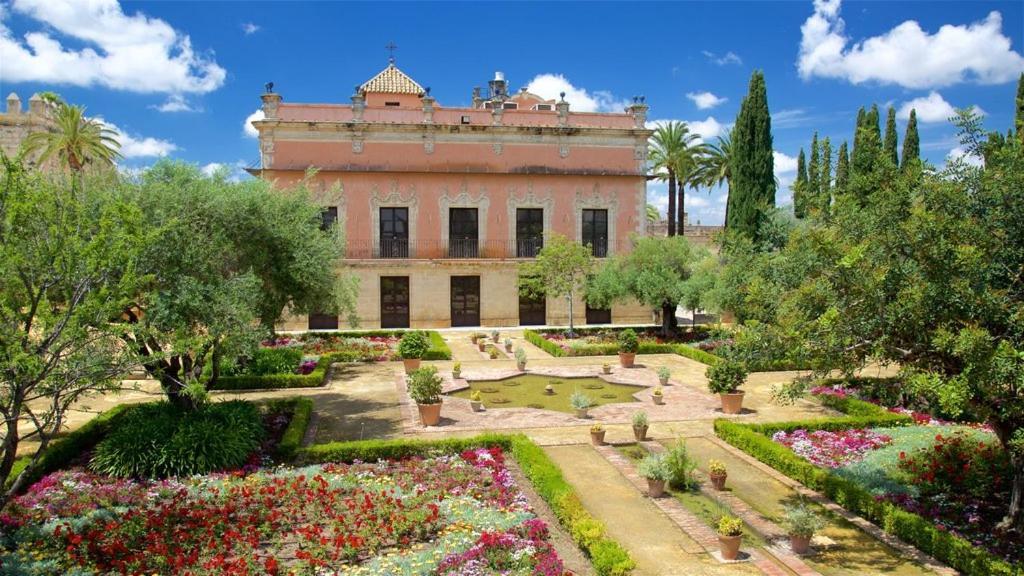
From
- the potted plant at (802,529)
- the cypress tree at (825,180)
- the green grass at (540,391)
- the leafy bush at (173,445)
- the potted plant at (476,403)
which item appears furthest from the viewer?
the green grass at (540,391)

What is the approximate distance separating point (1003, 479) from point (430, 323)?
74.3 feet

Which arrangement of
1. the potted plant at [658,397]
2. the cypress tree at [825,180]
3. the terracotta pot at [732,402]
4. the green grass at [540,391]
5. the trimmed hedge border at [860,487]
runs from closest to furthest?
the trimmed hedge border at [860,487] → the cypress tree at [825,180] → the terracotta pot at [732,402] → the potted plant at [658,397] → the green grass at [540,391]

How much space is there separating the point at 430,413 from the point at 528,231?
18128mm

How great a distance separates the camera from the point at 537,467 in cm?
998

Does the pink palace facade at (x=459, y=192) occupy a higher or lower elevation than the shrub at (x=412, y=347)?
higher

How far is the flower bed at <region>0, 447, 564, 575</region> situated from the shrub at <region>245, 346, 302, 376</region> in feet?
25.6

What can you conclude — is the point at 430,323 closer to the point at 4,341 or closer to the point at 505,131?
the point at 505,131

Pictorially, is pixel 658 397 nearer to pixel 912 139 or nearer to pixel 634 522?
pixel 634 522

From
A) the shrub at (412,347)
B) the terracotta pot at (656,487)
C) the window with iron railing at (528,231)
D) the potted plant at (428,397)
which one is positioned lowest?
the terracotta pot at (656,487)

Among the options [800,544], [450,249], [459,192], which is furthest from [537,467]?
[459,192]

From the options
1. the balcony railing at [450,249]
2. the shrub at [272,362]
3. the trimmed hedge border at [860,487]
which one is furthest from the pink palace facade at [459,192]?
the trimmed hedge border at [860,487]

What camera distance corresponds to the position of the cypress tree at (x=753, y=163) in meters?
30.3

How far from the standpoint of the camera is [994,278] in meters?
7.21

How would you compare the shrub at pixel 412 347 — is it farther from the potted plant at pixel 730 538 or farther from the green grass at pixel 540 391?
the potted plant at pixel 730 538
